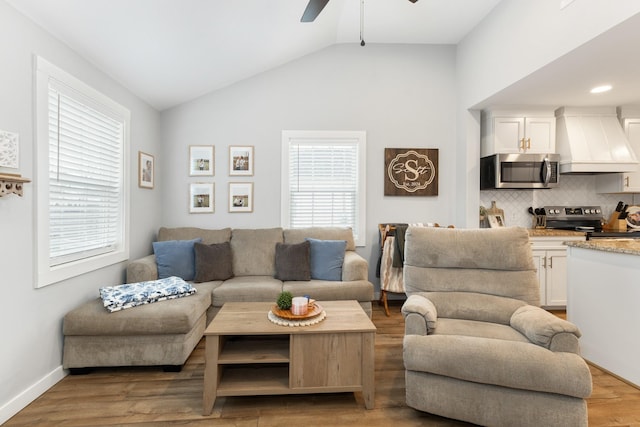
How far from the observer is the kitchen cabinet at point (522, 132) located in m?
→ 3.77

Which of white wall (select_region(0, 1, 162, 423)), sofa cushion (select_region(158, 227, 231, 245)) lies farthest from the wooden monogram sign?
white wall (select_region(0, 1, 162, 423))

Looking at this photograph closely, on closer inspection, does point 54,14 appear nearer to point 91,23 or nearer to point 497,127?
point 91,23

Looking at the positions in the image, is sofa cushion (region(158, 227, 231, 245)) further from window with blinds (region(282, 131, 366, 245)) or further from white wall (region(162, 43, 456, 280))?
window with blinds (region(282, 131, 366, 245))

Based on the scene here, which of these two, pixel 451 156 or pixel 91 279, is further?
pixel 451 156

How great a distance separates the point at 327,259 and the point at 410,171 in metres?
1.65

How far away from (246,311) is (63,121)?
1940 mm

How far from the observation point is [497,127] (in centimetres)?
377

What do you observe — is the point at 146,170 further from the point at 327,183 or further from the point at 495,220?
the point at 495,220

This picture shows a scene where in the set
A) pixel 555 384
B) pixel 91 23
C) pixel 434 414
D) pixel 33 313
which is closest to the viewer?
pixel 555 384

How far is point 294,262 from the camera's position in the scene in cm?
342

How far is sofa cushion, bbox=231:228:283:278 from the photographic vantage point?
11.8ft

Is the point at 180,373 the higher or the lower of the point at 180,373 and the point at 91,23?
the lower

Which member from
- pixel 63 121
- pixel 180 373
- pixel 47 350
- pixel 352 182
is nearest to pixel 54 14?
pixel 63 121

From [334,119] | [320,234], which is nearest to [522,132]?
[334,119]
